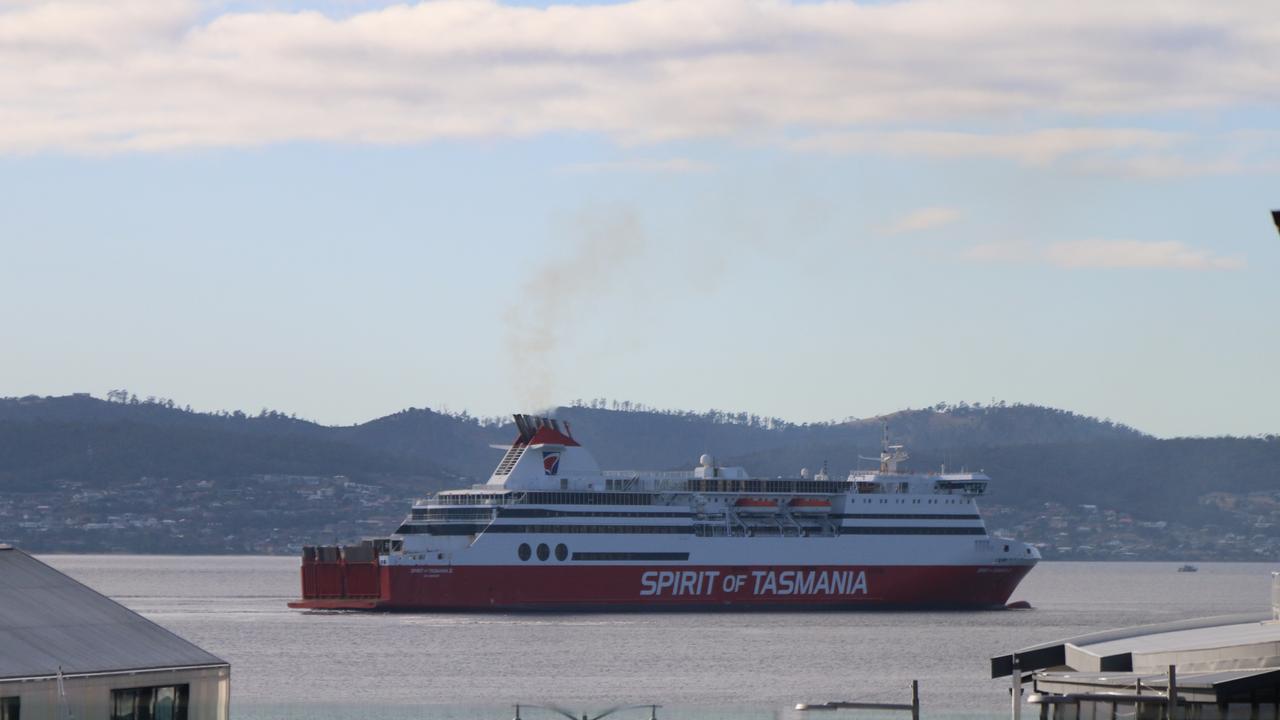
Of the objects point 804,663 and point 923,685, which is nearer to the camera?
point 923,685

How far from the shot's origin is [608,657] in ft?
216

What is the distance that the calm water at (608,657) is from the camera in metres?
51.3

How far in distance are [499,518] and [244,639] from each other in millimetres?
12220

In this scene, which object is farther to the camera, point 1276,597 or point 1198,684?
point 1276,597

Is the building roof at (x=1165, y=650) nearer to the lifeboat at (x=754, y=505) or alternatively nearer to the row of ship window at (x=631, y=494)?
the row of ship window at (x=631, y=494)

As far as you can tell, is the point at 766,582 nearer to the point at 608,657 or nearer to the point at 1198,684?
the point at 608,657

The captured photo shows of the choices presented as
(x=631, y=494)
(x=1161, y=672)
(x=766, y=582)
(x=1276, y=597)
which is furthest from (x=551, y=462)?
(x=1161, y=672)

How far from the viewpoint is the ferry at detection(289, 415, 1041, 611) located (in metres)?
85.4

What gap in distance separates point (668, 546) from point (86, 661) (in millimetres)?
65344

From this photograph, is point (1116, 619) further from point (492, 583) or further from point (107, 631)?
point (107, 631)

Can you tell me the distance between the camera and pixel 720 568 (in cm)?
8819

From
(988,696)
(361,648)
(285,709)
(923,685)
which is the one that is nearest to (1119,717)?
(285,709)

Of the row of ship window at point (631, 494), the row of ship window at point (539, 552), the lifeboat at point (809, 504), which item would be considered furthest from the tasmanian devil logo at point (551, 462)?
the lifeboat at point (809, 504)

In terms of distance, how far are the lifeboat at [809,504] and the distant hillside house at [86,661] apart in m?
67.6
